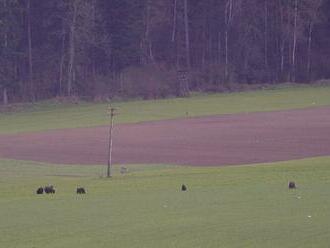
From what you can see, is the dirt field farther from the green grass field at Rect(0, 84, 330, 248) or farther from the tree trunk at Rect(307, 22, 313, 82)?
the tree trunk at Rect(307, 22, 313, 82)

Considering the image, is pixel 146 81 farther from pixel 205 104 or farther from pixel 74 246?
pixel 74 246

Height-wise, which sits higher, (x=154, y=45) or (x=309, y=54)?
(x=154, y=45)

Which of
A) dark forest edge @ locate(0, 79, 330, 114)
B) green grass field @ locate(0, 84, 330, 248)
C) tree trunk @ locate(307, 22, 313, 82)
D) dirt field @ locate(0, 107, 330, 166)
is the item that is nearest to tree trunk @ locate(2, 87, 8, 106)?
dark forest edge @ locate(0, 79, 330, 114)

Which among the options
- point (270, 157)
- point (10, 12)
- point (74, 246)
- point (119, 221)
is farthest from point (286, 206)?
point (10, 12)

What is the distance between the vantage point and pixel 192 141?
2156 inches

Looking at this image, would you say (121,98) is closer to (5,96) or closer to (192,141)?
(5,96)

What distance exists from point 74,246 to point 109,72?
294 feet

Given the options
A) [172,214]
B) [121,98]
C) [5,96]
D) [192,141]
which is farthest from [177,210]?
[5,96]

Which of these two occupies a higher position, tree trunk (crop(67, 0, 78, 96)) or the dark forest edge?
tree trunk (crop(67, 0, 78, 96))

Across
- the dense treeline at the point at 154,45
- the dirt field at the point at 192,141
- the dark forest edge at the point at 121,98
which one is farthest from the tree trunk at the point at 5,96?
the dirt field at the point at 192,141

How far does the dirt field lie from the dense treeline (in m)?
28.7

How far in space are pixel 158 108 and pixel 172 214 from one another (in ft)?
203

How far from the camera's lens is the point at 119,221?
18.0 m

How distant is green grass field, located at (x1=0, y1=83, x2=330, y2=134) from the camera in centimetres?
7174
